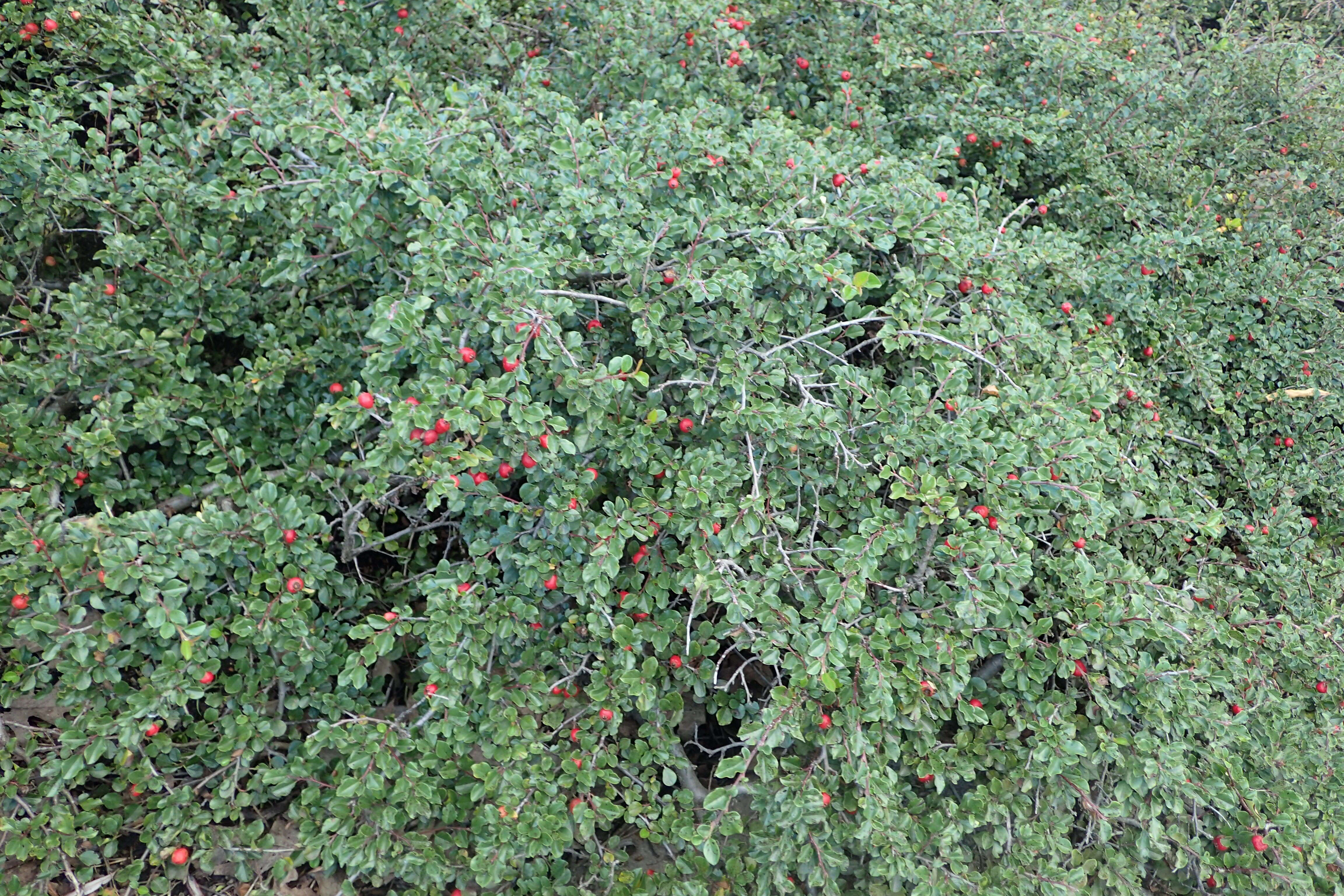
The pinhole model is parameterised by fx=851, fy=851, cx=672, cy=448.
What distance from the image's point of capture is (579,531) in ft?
7.28

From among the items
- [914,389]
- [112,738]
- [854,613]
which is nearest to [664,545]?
[854,613]

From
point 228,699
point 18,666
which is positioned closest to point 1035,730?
point 228,699

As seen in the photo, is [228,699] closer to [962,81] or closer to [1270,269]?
[962,81]

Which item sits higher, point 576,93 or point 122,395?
point 576,93

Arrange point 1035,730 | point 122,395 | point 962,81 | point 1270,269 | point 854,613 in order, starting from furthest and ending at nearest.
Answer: point 962,81, point 1270,269, point 122,395, point 1035,730, point 854,613

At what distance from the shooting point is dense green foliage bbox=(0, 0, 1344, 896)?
6.87 feet

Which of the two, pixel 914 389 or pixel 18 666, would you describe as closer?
pixel 18 666

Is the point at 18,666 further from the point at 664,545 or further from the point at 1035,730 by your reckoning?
the point at 1035,730

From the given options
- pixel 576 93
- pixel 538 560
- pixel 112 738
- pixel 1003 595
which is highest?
pixel 576 93

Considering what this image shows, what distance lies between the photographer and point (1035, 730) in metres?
2.21

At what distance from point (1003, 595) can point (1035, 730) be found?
0.41 m

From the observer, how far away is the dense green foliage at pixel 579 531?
2.09 metres

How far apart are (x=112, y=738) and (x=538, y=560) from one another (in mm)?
1161

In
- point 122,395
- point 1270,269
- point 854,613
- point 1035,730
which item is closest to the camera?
point 854,613
